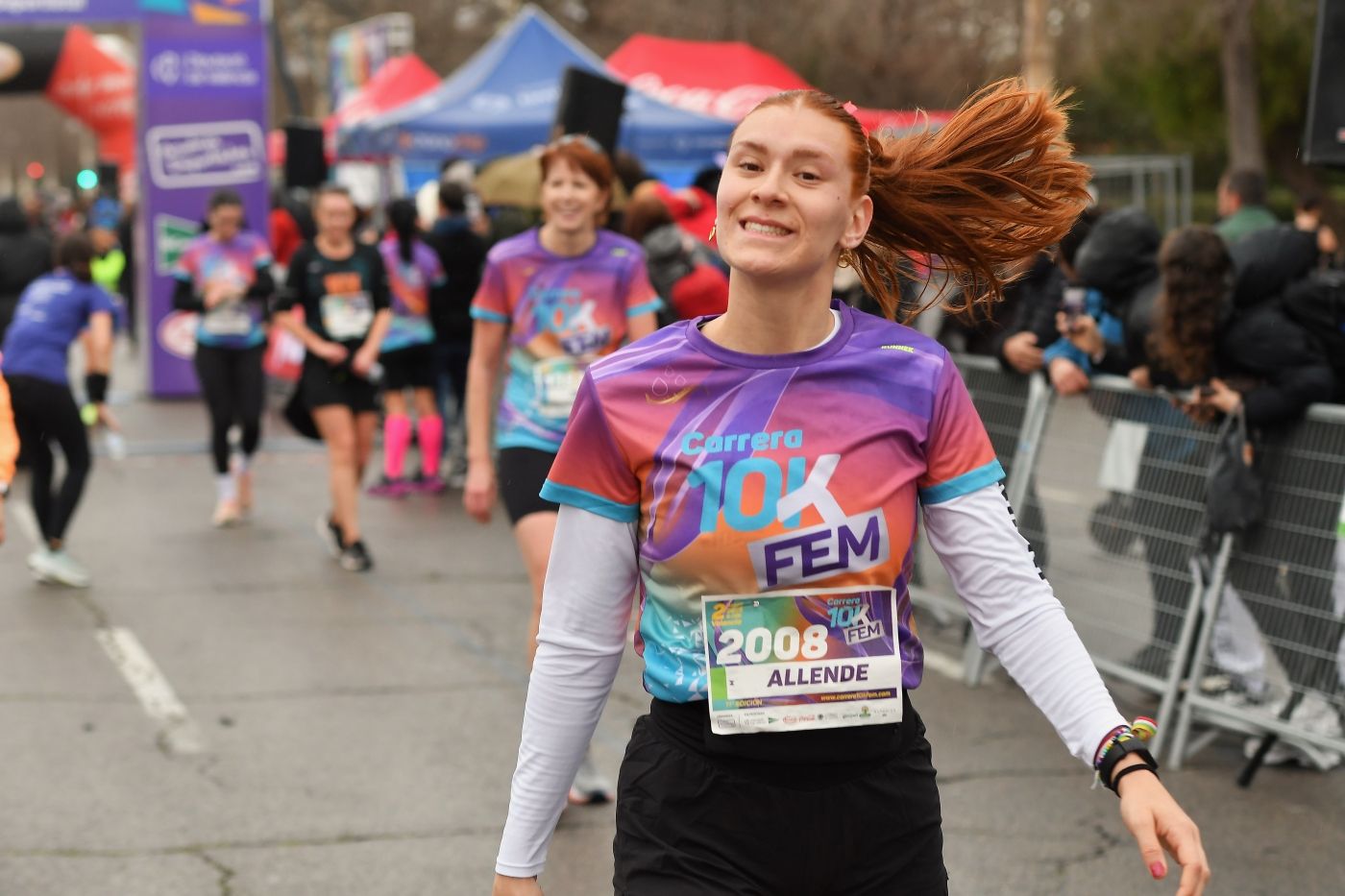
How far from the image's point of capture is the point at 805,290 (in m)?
2.70

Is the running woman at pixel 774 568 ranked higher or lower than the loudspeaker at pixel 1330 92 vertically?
lower

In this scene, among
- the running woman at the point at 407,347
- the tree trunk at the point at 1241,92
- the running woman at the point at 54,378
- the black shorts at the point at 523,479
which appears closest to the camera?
the black shorts at the point at 523,479

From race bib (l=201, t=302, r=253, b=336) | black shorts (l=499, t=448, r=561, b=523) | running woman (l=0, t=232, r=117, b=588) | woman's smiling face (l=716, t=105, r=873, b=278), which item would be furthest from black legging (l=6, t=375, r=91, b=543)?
woman's smiling face (l=716, t=105, r=873, b=278)

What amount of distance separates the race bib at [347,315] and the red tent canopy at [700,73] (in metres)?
9.11

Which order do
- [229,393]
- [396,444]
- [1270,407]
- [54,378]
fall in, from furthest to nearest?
[396,444] → [229,393] → [54,378] → [1270,407]

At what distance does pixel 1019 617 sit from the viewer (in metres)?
2.63

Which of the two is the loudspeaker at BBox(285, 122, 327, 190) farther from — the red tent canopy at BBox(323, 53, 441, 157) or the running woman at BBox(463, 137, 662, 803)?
the running woman at BBox(463, 137, 662, 803)

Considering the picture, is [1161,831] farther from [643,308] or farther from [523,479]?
[643,308]

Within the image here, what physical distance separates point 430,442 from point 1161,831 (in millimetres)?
10477

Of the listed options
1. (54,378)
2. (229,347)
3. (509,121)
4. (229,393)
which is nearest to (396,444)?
(229,393)

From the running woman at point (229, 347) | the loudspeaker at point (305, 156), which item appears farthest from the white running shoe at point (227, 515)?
the loudspeaker at point (305, 156)

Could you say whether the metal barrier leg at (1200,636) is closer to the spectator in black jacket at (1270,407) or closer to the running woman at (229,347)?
the spectator in black jacket at (1270,407)

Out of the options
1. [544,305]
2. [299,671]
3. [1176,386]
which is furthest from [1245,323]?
[299,671]

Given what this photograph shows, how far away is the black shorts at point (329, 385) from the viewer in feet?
32.3
